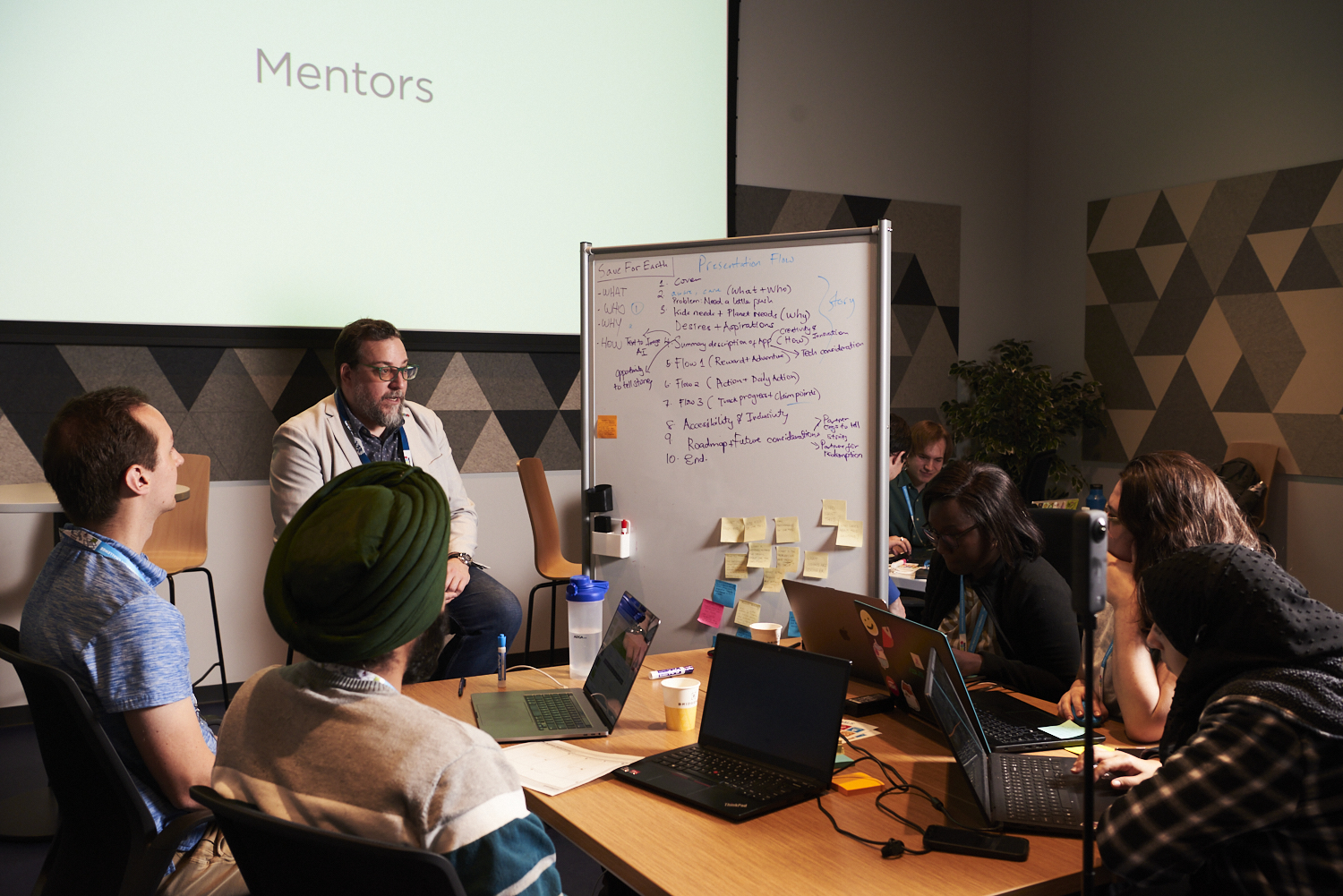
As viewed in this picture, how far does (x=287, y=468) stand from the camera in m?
3.09

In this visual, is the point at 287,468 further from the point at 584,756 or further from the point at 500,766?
the point at 500,766

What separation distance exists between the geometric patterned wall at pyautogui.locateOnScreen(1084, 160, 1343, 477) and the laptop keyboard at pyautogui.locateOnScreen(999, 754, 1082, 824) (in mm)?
4151

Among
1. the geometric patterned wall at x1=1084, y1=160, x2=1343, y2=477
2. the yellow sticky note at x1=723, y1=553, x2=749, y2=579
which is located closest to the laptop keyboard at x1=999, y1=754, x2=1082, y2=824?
the yellow sticky note at x1=723, y1=553, x2=749, y2=579

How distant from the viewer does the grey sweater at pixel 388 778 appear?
0.96 m

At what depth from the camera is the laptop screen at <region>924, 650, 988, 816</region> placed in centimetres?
146

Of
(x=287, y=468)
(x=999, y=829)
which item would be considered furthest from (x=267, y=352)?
(x=999, y=829)

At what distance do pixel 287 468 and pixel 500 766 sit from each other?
2.34 m

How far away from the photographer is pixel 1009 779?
1.49m

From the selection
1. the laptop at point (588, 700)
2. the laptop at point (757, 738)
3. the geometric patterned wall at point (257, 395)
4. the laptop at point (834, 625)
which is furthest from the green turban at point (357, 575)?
the geometric patterned wall at point (257, 395)

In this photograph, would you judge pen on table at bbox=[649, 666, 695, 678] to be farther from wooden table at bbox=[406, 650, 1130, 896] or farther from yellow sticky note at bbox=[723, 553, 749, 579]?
yellow sticky note at bbox=[723, 553, 749, 579]

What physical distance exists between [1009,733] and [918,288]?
4.38 metres

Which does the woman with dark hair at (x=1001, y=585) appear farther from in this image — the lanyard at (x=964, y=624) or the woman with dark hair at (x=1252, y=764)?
the woman with dark hair at (x=1252, y=764)

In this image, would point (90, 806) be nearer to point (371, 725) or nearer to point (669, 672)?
point (371, 725)

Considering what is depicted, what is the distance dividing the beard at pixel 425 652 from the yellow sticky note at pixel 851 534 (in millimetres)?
1716
